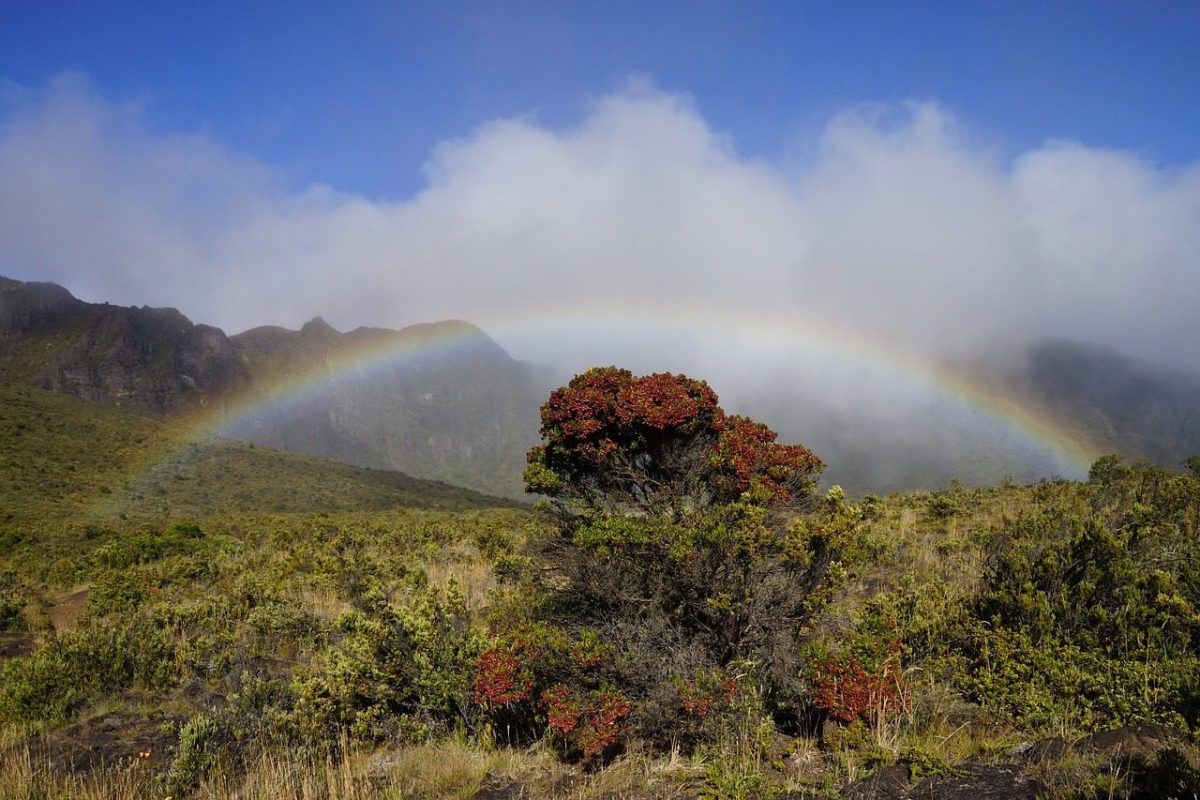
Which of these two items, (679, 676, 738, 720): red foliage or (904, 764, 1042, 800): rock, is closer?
(904, 764, 1042, 800): rock

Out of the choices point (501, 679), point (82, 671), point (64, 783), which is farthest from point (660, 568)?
point (82, 671)

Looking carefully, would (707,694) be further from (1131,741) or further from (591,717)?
(1131,741)

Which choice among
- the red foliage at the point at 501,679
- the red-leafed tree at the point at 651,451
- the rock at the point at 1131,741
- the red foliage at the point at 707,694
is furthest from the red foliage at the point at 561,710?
the rock at the point at 1131,741

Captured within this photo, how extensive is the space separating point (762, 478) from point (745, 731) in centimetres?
253

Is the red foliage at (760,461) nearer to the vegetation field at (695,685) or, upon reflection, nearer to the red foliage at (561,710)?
the vegetation field at (695,685)

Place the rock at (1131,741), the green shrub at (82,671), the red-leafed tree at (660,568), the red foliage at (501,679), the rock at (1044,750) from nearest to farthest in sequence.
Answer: the rock at (1131,741) < the rock at (1044,750) < the red-leafed tree at (660,568) < the red foliage at (501,679) < the green shrub at (82,671)

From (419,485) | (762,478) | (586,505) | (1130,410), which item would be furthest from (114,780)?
(1130,410)

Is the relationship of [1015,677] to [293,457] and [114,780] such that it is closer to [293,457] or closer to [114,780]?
[114,780]

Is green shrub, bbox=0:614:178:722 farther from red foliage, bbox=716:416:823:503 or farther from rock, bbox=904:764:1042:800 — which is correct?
rock, bbox=904:764:1042:800

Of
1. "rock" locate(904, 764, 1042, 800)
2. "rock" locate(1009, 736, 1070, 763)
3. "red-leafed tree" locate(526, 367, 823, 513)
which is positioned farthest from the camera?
"red-leafed tree" locate(526, 367, 823, 513)

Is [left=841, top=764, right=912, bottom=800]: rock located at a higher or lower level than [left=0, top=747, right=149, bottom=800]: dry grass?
higher

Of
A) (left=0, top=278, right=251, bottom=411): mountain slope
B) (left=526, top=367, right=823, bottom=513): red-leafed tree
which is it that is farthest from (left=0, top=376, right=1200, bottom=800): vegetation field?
(left=0, top=278, right=251, bottom=411): mountain slope

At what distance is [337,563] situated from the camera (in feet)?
49.5

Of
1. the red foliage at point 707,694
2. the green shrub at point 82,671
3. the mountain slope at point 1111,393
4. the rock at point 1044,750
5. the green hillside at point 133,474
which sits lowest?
the green hillside at point 133,474
